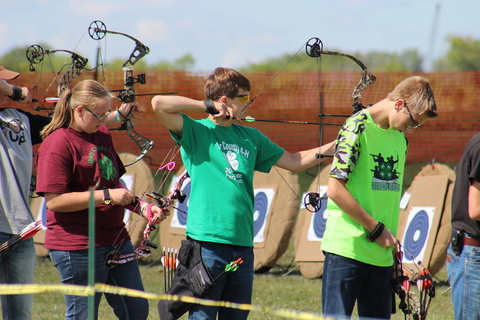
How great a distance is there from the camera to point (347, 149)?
8.68ft

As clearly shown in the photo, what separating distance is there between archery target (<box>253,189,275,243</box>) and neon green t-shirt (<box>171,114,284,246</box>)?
381cm

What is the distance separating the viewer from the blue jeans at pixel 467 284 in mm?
2645

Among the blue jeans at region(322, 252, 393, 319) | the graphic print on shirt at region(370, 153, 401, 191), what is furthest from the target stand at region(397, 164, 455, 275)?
the graphic print on shirt at region(370, 153, 401, 191)

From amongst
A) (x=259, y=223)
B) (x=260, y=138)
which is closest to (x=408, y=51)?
(x=259, y=223)

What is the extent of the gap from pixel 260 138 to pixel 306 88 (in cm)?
788

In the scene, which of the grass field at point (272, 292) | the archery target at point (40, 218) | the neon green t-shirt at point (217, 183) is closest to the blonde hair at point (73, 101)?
the neon green t-shirt at point (217, 183)

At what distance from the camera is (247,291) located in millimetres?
2830

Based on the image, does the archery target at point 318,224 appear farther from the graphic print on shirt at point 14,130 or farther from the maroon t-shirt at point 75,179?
the graphic print on shirt at point 14,130

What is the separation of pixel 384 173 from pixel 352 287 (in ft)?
1.66

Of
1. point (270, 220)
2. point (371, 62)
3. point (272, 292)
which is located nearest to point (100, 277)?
point (272, 292)

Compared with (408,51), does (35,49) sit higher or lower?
lower

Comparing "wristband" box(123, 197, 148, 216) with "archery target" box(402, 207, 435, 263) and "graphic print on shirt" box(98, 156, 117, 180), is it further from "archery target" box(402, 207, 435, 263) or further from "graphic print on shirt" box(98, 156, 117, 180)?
"archery target" box(402, 207, 435, 263)

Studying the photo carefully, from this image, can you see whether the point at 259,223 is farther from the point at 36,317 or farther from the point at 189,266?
the point at 189,266

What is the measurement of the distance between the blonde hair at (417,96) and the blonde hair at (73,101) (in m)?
1.31
